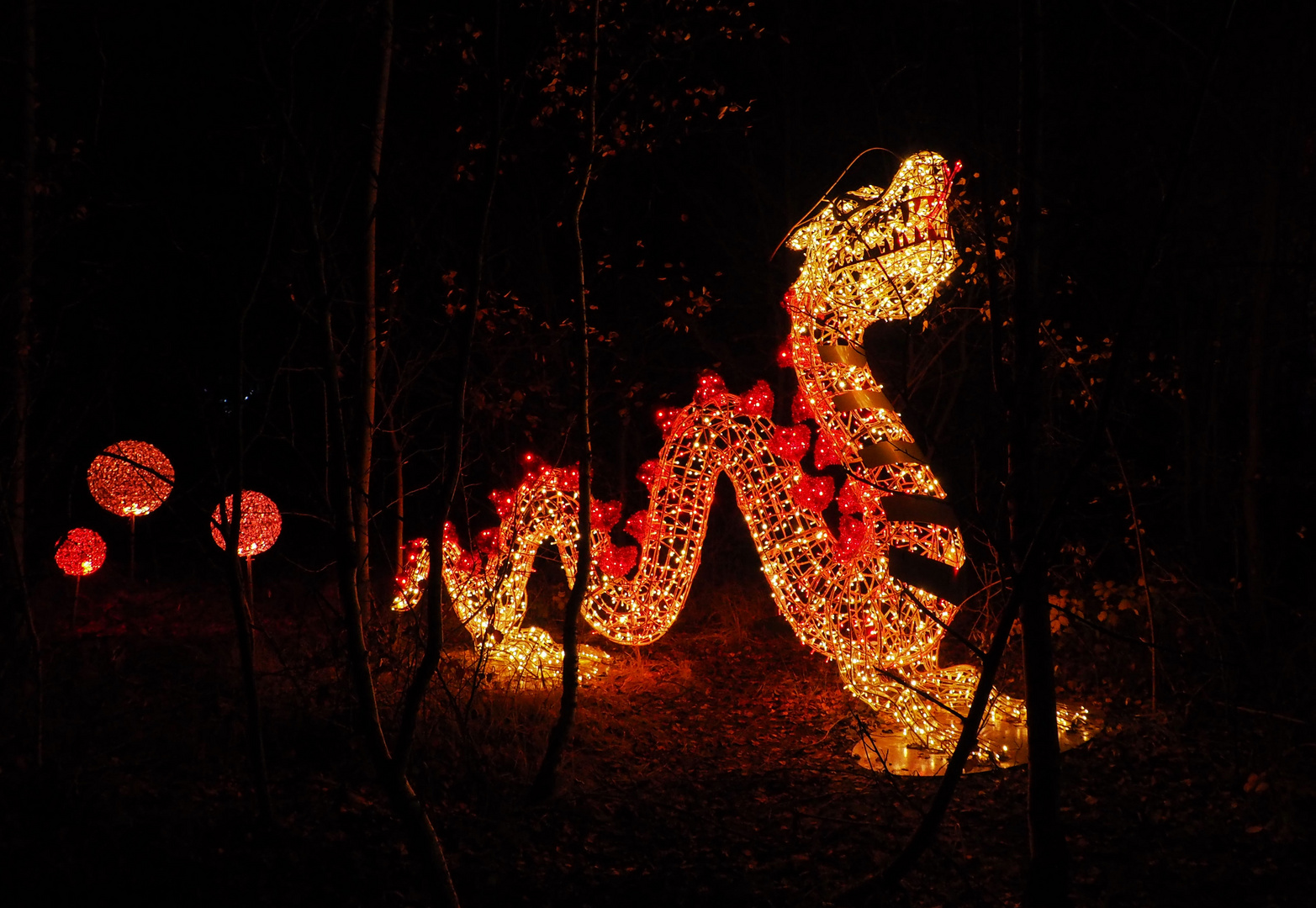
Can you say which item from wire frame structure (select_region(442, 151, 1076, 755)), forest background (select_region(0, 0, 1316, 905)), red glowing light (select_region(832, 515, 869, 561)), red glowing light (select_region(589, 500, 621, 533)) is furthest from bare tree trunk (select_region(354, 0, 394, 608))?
red glowing light (select_region(832, 515, 869, 561))

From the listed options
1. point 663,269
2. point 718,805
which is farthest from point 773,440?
point 663,269

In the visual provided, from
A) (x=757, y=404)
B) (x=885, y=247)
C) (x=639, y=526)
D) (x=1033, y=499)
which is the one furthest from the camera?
(x=639, y=526)

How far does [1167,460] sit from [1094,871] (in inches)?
229

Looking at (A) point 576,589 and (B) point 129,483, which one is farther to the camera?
(B) point 129,483

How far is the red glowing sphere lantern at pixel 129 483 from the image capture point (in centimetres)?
929

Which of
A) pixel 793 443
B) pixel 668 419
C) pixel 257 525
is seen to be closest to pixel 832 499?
pixel 793 443

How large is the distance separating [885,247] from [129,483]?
7924 mm

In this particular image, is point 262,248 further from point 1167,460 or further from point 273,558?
point 273,558

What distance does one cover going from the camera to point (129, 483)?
9.51 m

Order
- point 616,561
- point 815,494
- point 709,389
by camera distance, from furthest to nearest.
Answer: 1. point 616,561
2. point 709,389
3. point 815,494

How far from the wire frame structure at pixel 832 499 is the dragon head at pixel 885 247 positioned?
0.04 feet

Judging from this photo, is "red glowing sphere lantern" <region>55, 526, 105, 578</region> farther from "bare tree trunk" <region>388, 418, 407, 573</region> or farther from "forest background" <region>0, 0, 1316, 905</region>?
"bare tree trunk" <region>388, 418, 407, 573</region>

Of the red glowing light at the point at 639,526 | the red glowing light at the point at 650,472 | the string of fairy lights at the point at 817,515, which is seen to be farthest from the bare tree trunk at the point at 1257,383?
the red glowing light at the point at 639,526

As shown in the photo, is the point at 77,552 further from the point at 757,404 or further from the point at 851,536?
the point at 851,536
